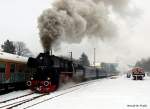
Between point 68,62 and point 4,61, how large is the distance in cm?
829

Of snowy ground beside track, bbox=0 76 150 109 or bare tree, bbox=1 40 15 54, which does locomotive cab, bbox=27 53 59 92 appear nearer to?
snowy ground beside track, bbox=0 76 150 109

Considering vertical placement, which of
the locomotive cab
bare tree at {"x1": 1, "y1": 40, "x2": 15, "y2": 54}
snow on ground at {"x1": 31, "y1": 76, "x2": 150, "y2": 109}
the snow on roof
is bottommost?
snow on ground at {"x1": 31, "y1": 76, "x2": 150, "y2": 109}

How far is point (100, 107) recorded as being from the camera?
14.5 metres

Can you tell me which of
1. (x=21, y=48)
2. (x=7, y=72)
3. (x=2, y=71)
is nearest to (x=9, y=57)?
(x=7, y=72)

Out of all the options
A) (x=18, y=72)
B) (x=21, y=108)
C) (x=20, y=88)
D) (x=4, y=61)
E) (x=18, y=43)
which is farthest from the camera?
(x=18, y=43)

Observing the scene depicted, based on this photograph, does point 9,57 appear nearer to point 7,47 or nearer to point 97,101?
point 97,101

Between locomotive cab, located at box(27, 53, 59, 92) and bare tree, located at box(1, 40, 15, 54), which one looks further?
bare tree, located at box(1, 40, 15, 54)

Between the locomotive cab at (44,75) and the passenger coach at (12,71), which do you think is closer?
the passenger coach at (12,71)

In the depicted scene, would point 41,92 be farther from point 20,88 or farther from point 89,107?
point 89,107

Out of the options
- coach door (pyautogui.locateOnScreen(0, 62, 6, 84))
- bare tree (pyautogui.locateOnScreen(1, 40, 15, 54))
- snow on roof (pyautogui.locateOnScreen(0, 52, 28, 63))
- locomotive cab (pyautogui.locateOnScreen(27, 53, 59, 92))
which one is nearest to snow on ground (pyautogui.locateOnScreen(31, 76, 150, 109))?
locomotive cab (pyautogui.locateOnScreen(27, 53, 59, 92))

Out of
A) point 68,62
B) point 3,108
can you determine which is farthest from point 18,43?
point 3,108

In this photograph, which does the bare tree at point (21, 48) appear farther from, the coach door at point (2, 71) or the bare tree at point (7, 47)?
the coach door at point (2, 71)

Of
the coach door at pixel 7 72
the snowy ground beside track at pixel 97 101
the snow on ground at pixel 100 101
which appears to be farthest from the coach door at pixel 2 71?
the snow on ground at pixel 100 101

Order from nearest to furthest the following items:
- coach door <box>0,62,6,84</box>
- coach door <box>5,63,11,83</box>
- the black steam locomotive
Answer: coach door <box>0,62,6,84</box> < coach door <box>5,63,11,83</box> < the black steam locomotive
